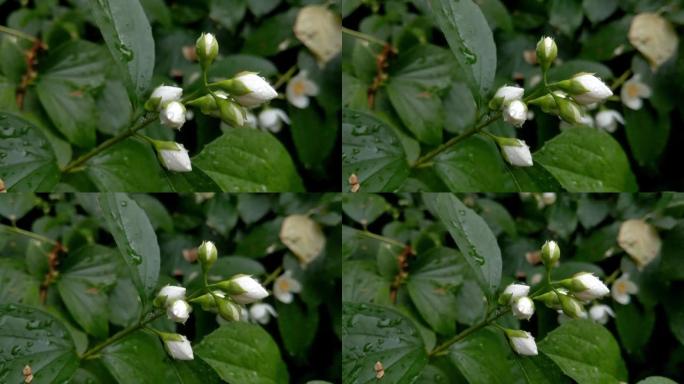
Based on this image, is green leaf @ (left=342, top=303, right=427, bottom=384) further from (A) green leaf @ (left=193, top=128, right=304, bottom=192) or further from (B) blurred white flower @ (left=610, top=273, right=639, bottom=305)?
(B) blurred white flower @ (left=610, top=273, right=639, bottom=305)

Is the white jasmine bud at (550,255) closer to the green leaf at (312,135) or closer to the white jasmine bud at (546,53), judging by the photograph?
the white jasmine bud at (546,53)

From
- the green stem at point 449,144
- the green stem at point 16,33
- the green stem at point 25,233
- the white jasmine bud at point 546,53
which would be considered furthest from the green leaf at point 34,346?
the white jasmine bud at point 546,53

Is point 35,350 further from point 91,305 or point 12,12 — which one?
point 12,12

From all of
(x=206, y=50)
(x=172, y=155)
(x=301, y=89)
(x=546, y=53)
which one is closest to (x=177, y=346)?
(x=172, y=155)

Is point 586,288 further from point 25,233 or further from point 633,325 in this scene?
point 25,233

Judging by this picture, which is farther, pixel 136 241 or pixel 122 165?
pixel 122 165

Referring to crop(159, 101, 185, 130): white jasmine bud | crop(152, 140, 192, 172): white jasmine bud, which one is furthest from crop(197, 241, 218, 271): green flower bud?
crop(159, 101, 185, 130): white jasmine bud
